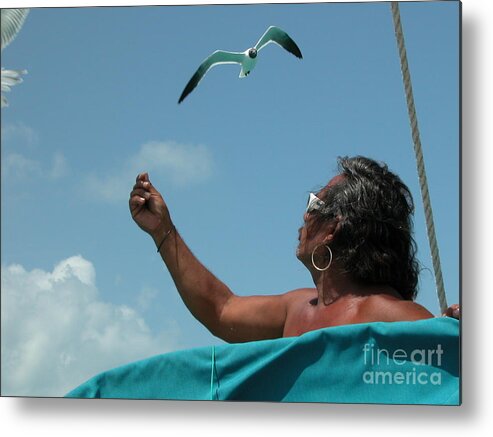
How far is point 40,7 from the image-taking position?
3471 mm

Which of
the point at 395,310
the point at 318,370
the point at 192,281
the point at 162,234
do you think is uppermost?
the point at 162,234

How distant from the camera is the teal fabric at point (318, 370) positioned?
3.16m

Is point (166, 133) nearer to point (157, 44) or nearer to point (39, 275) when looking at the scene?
point (157, 44)

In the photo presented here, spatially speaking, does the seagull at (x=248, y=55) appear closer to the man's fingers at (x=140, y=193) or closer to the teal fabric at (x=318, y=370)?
the man's fingers at (x=140, y=193)

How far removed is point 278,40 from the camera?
3357 mm

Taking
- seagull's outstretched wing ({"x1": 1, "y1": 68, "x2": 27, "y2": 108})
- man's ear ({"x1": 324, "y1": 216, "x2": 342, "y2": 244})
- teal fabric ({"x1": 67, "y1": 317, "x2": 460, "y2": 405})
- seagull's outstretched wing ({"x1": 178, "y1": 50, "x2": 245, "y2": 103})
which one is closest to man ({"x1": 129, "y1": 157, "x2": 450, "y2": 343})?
man's ear ({"x1": 324, "y1": 216, "x2": 342, "y2": 244})

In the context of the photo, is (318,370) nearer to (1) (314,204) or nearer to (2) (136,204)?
(1) (314,204)

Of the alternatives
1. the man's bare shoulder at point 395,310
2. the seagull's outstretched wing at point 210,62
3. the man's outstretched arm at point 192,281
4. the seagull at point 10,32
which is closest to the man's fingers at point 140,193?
the man's outstretched arm at point 192,281

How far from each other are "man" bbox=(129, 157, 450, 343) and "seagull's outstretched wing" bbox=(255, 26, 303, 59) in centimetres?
33

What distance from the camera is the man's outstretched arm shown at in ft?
11.2

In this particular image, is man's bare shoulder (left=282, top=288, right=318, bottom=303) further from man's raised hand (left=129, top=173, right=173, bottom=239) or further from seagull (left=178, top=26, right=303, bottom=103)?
seagull (left=178, top=26, right=303, bottom=103)

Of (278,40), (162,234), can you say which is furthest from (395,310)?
(278,40)

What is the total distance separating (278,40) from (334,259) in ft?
2.00

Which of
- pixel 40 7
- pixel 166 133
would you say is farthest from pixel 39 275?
pixel 40 7
